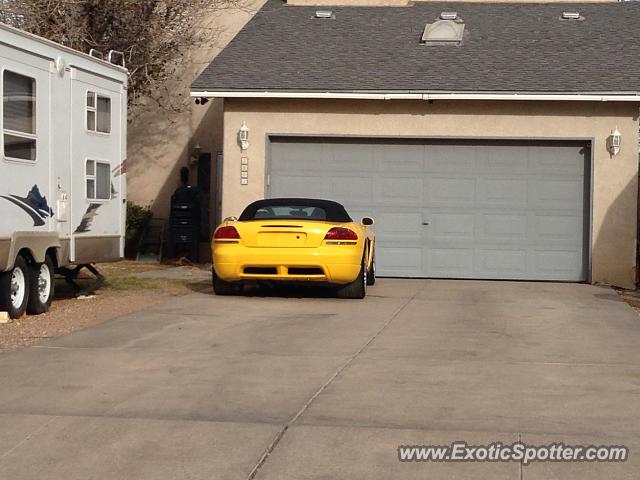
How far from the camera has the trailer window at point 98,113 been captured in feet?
42.6

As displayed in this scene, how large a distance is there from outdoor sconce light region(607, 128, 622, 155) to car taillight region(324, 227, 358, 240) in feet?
19.8

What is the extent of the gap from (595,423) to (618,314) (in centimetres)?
625

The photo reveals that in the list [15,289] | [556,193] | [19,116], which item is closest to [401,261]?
[556,193]

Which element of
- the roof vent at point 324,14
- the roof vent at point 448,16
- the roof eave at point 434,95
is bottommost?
the roof eave at point 434,95

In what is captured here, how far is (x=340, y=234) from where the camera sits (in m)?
13.1

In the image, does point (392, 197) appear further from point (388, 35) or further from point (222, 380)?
point (222, 380)

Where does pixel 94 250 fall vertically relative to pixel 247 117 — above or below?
Answer: below

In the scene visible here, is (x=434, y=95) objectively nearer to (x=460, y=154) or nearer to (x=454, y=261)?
(x=460, y=154)

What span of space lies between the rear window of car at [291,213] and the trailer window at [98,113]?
87.8 inches

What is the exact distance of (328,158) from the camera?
1794 centimetres

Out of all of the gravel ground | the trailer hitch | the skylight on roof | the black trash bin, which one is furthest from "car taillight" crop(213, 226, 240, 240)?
the black trash bin

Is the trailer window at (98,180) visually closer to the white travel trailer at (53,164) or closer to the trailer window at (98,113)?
the white travel trailer at (53,164)

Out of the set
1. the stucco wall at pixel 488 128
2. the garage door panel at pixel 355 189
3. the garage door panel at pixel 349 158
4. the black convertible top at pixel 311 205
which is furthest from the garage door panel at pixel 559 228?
the black convertible top at pixel 311 205

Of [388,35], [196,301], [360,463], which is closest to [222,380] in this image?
[360,463]
